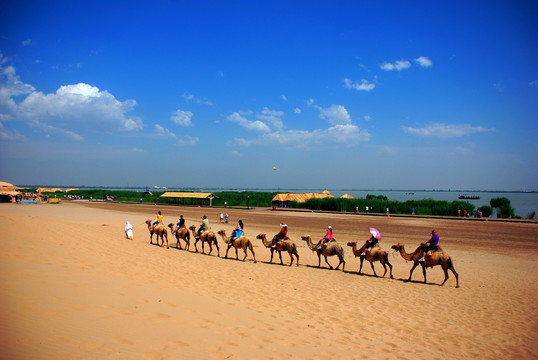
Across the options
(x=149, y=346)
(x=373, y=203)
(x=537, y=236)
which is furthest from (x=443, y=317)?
A: (x=373, y=203)

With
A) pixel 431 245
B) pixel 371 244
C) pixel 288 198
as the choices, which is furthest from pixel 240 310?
pixel 288 198

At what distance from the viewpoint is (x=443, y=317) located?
8164mm

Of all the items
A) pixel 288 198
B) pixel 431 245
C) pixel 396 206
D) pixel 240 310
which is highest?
pixel 288 198

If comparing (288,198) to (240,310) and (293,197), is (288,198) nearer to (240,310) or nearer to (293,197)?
(293,197)

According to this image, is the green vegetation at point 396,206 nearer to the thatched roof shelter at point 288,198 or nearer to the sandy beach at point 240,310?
the thatched roof shelter at point 288,198

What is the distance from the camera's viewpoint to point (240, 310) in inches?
279

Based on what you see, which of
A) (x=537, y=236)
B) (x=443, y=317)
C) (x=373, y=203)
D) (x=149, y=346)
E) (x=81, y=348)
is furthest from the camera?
(x=373, y=203)

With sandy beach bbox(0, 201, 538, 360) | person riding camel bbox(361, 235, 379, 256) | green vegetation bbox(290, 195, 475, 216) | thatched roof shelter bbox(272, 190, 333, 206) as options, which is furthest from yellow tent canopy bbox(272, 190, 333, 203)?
person riding camel bbox(361, 235, 379, 256)

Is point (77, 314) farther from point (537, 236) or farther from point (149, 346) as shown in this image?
point (537, 236)

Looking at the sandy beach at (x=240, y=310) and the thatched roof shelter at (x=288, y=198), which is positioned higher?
the thatched roof shelter at (x=288, y=198)

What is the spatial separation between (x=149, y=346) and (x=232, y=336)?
1431 mm

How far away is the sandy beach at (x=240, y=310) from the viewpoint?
4555 millimetres

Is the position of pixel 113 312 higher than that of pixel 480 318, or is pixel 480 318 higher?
pixel 113 312

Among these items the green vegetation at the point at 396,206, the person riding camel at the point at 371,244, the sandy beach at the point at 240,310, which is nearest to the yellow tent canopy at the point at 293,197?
the green vegetation at the point at 396,206
